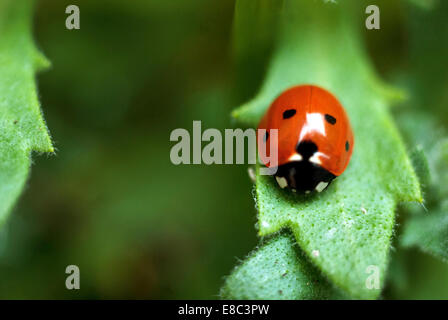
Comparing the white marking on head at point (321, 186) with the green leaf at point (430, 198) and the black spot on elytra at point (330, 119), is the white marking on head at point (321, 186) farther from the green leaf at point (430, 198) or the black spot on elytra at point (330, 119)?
the green leaf at point (430, 198)

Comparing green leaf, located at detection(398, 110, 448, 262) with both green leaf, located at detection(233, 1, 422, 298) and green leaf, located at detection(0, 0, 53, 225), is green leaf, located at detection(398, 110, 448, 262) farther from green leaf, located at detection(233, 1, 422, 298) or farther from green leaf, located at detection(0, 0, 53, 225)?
green leaf, located at detection(0, 0, 53, 225)

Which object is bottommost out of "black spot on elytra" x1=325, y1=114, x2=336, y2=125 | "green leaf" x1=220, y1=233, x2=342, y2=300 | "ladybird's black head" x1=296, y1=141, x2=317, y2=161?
"green leaf" x1=220, y1=233, x2=342, y2=300

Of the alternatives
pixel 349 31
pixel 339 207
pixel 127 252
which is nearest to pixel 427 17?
pixel 349 31

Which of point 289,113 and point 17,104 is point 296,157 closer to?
point 289,113

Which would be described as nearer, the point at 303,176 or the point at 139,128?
the point at 303,176

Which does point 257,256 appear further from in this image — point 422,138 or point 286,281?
point 422,138

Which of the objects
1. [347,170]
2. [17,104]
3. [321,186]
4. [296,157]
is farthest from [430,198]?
[17,104]

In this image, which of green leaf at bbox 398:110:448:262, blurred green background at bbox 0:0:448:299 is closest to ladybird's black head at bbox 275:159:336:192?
green leaf at bbox 398:110:448:262
